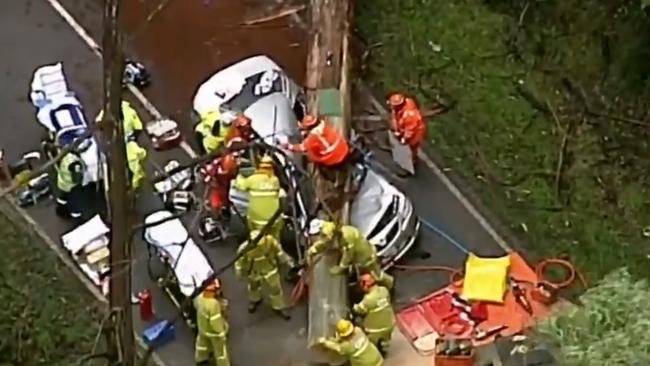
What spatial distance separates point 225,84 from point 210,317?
3561 millimetres

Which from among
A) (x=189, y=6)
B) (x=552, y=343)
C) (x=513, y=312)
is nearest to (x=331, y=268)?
(x=513, y=312)

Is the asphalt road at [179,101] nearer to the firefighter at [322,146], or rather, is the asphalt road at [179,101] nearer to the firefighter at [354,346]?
the firefighter at [354,346]

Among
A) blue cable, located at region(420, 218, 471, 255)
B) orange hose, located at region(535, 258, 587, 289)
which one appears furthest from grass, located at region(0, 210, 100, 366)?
orange hose, located at region(535, 258, 587, 289)

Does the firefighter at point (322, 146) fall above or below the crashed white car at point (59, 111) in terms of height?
below

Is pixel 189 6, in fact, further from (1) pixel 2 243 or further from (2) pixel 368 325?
(2) pixel 368 325

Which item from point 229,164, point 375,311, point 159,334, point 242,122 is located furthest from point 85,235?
point 375,311

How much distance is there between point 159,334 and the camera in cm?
1753

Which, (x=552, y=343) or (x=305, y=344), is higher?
(x=552, y=343)

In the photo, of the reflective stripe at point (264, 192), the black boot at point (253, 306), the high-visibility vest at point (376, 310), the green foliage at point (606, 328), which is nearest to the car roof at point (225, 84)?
the reflective stripe at point (264, 192)

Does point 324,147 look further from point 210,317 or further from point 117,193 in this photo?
point 117,193

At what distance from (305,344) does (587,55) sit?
4.72m

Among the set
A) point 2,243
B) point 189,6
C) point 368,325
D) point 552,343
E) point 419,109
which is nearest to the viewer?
point 552,343

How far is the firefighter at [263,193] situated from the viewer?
17.3 metres

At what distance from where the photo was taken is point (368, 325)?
1700 cm
